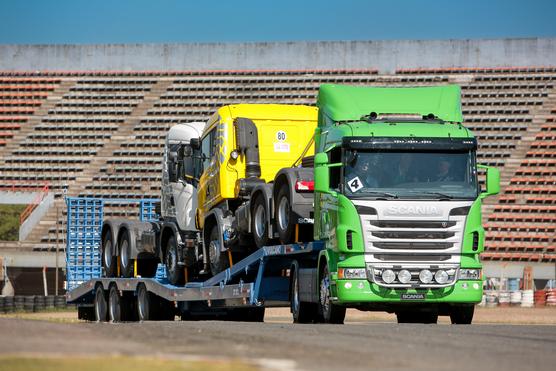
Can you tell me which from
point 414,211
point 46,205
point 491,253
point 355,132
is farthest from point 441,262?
point 46,205

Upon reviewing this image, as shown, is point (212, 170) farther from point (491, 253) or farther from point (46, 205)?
point (46, 205)

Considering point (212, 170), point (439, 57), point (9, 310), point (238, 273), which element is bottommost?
point (9, 310)

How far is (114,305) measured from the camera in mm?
25906

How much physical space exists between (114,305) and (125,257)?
1.01 metres

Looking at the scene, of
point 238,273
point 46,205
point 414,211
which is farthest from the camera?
point 46,205

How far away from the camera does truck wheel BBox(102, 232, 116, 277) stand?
26.8 m

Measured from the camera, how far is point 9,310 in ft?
130

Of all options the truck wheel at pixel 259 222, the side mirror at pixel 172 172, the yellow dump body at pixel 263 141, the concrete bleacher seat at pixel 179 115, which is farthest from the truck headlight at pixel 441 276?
the concrete bleacher seat at pixel 179 115

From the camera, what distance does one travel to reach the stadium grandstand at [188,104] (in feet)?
176

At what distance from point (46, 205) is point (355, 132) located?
38788mm

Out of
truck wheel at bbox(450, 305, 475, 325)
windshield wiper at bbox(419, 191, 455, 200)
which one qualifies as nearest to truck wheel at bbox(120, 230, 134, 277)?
truck wheel at bbox(450, 305, 475, 325)

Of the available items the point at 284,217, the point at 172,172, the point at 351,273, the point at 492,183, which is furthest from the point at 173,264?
the point at 492,183

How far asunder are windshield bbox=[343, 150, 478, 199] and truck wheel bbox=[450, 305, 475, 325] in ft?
7.46

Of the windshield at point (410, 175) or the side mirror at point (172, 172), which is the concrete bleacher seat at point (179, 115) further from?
the windshield at point (410, 175)
